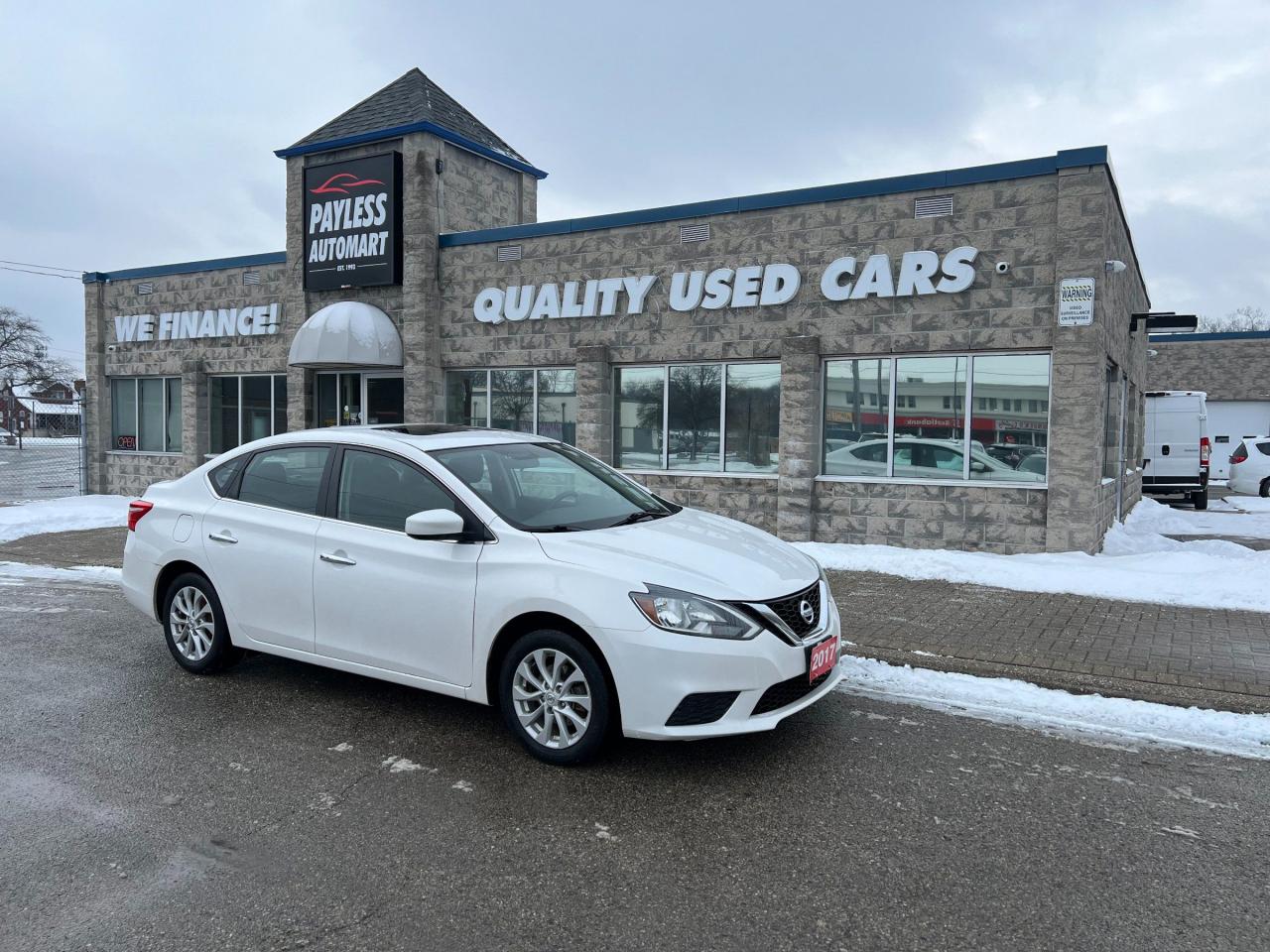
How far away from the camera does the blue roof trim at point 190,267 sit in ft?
54.8

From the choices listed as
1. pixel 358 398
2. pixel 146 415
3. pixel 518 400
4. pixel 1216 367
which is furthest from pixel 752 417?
pixel 1216 367

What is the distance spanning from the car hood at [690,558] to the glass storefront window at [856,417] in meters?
6.87

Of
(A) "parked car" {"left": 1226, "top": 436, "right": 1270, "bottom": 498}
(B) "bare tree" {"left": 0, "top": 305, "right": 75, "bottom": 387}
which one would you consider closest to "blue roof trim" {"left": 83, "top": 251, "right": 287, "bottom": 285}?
(A) "parked car" {"left": 1226, "top": 436, "right": 1270, "bottom": 498}

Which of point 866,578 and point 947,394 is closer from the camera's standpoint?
point 866,578

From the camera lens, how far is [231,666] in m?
6.11

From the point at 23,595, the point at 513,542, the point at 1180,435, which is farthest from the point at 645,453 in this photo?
the point at 1180,435

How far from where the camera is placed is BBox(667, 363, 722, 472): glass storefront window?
12.8m

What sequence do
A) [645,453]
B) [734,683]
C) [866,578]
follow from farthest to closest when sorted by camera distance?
[645,453] < [866,578] < [734,683]

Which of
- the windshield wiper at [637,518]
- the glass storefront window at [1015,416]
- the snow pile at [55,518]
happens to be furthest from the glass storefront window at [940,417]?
the snow pile at [55,518]

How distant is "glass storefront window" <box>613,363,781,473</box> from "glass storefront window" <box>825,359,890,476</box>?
0.73 metres

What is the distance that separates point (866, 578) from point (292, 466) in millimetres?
6093

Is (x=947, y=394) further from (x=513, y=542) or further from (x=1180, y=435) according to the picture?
(x=1180, y=435)

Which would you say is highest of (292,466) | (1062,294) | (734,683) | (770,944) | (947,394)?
(1062,294)

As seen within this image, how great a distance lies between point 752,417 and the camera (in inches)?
493
